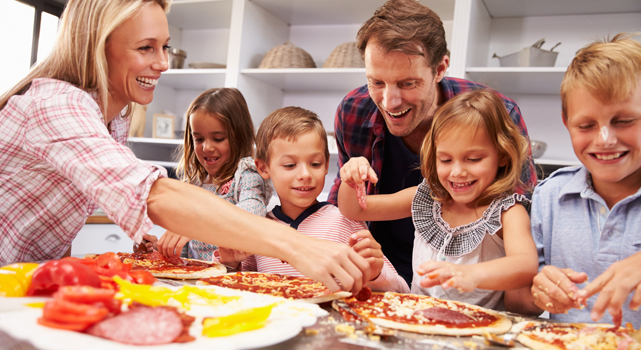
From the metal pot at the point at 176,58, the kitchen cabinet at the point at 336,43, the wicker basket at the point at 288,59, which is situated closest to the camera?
the kitchen cabinet at the point at 336,43

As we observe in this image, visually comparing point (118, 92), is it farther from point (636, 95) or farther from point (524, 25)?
point (524, 25)

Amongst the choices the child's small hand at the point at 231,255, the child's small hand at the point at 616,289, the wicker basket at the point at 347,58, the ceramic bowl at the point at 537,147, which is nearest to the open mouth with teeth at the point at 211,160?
the child's small hand at the point at 231,255

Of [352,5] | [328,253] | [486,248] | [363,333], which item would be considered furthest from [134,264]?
[352,5]

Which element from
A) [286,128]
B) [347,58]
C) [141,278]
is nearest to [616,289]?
[141,278]

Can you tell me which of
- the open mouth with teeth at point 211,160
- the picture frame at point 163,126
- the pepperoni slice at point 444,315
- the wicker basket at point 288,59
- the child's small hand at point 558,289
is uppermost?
the wicker basket at point 288,59

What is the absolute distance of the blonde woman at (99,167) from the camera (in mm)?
Result: 856

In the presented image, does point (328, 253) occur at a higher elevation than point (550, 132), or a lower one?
lower

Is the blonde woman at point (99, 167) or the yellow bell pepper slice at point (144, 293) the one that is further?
the blonde woman at point (99, 167)

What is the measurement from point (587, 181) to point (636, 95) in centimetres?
24

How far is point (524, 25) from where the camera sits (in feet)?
8.96

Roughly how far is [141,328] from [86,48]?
787 mm

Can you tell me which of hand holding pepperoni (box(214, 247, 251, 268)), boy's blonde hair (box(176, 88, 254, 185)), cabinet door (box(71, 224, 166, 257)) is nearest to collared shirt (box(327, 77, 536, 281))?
boy's blonde hair (box(176, 88, 254, 185))

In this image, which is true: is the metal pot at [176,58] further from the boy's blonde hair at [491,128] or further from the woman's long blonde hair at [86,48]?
the boy's blonde hair at [491,128]

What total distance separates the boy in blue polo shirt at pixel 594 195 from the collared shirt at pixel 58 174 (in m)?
0.79
